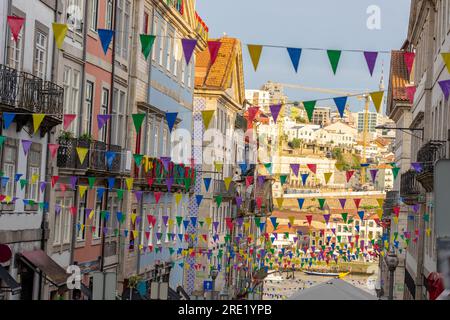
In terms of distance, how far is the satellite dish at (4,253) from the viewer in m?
21.1

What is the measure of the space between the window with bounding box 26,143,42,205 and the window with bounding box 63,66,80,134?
92.0 inches

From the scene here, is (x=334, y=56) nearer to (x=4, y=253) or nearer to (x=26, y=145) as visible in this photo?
(x=26, y=145)

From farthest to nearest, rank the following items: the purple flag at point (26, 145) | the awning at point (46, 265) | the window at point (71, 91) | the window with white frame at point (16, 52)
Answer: the window at point (71, 91) → the awning at point (46, 265) → the purple flag at point (26, 145) → the window with white frame at point (16, 52)

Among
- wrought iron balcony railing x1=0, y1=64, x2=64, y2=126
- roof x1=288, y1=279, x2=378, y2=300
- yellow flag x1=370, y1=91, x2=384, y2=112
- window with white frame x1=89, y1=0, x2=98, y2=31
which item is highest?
window with white frame x1=89, y1=0, x2=98, y2=31

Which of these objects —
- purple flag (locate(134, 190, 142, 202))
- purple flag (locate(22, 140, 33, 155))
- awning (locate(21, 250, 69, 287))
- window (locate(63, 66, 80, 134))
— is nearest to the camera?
Result: purple flag (locate(22, 140, 33, 155))

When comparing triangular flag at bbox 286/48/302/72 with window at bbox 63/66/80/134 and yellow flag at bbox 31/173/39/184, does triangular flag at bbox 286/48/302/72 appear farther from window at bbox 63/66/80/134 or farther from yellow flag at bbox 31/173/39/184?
window at bbox 63/66/80/134

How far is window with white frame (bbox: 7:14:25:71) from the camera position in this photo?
2092cm

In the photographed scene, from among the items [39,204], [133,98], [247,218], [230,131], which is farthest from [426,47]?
[247,218]

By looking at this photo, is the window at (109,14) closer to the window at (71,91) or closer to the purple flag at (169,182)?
the window at (71,91)

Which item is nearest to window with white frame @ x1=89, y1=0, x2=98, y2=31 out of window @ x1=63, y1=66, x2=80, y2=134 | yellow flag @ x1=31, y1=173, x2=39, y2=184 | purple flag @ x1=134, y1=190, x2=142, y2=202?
window @ x1=63, y1=66, x2=80, y2=134

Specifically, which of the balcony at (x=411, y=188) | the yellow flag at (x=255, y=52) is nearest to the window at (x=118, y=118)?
the balcony at (x=411, y=188)

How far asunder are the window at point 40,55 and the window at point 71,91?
175cm

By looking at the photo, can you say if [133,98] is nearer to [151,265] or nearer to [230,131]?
[151,265]
